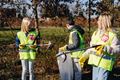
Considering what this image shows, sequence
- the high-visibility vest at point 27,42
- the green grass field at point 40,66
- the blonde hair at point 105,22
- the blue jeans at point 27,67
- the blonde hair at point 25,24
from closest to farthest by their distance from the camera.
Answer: the blonde hair at point 105,22 < the blonde hair at point 25,24 < the high-visibility vest at point 27,42 < the blue jeans at point 27,67 < the green grass field at point 40,66

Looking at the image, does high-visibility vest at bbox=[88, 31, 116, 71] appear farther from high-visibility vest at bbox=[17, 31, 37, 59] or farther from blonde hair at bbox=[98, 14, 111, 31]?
high-visibility vest at bbox=[17, 31, 37, 59]

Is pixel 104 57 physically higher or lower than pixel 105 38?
lower

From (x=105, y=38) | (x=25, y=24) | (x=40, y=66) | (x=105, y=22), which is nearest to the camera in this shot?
(x=105, y=22)

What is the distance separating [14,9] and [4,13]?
322mm

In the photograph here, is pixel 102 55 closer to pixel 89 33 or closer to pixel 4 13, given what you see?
pixel 4 13

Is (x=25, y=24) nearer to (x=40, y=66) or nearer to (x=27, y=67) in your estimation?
(x=27, y=67)

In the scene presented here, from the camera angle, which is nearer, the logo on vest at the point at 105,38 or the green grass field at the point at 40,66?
the logo on vest at the point at 105,38

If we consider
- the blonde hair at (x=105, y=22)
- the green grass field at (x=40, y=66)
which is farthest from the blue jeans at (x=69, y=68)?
the blonde hair at (x=105, y=22)

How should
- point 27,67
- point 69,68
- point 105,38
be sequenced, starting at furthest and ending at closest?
point 27,67
point 69,68
point 105,38

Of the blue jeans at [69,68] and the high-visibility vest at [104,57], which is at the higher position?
the high-visibility vest at [104,57]

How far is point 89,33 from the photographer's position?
15.2 metres

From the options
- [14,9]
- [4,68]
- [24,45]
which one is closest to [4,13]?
[14,9]

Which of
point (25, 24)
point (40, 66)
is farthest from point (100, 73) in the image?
point (40, 66)

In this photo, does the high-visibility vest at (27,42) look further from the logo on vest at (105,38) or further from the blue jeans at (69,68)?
the logo on vest at (105,38)
